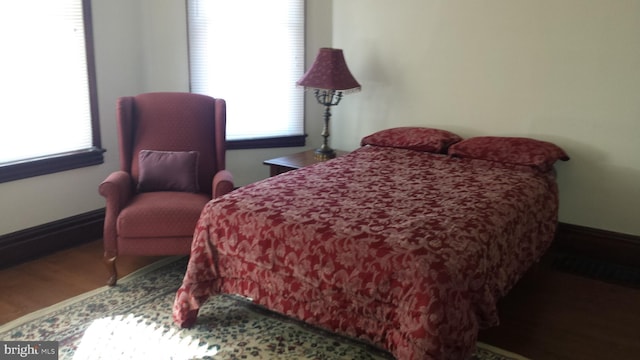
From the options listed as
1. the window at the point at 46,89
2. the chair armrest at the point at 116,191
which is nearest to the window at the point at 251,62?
the window at the point at 46,89

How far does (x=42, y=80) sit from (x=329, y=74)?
1874 millimetres

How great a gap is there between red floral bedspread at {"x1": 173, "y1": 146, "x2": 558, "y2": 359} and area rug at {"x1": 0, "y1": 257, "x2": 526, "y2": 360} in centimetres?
16

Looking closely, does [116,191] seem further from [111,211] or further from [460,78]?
[460,78]

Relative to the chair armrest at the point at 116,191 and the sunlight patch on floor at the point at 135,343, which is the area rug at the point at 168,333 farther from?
the chair armrest at the point at 116,191

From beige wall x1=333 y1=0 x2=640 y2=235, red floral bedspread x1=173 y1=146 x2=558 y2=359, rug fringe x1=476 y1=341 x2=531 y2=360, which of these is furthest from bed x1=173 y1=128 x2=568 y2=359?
beige wall x1=333 y1=0 x2=640 y2=235

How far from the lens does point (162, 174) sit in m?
3.37

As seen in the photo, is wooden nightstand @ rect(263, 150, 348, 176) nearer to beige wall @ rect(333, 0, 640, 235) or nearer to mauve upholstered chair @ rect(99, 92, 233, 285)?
mauve upholstered chair @ rect(99, 92, 233, 285)

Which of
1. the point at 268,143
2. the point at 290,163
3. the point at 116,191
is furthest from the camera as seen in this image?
the point at 268,143

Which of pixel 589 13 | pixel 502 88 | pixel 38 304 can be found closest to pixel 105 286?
pixel 38 304

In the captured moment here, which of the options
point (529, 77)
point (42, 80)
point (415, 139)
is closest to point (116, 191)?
point (42, 80)

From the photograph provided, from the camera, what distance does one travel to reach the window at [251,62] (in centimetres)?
421

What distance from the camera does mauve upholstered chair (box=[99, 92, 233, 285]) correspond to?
10.1ft

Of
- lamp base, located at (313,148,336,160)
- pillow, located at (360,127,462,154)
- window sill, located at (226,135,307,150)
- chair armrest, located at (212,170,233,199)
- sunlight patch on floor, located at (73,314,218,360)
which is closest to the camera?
sunlight patch on floor, located at (73,314,218,360)

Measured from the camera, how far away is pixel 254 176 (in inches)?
180
